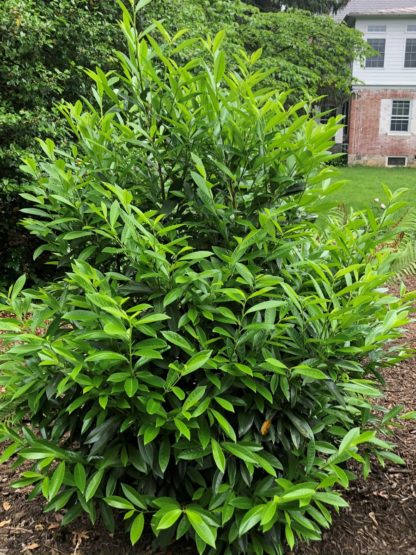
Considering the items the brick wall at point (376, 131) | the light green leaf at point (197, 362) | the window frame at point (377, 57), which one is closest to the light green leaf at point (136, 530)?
the light green leaf at point (197, 362)

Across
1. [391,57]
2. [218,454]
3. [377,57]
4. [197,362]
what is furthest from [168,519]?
[391,57]

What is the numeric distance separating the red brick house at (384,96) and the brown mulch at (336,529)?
80.1 feet

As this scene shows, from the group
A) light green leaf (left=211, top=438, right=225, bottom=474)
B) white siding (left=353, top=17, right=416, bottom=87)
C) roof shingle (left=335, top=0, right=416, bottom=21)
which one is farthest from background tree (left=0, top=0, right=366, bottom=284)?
roof shingle (left=335, top=0, right=416, bottom=21)

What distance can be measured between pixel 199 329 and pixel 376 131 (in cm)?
2591

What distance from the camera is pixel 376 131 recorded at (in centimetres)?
2478

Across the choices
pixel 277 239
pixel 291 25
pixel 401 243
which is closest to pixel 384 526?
pixel 277 239

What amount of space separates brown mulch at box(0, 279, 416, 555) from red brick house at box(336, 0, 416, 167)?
24412 mm

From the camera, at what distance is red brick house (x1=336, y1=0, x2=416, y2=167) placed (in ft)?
78.4

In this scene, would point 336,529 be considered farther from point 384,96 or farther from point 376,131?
point 384,96

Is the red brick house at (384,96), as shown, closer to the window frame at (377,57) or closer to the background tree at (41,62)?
the window frame at (377,57)

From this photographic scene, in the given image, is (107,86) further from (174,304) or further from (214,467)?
(214,467)

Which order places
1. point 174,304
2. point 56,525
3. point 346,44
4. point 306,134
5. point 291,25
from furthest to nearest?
point 346,44, point 291,25, point 56,525, point 306,134, point 174,304

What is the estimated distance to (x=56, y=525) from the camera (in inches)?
87.2

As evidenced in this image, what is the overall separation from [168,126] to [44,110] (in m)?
4.02
